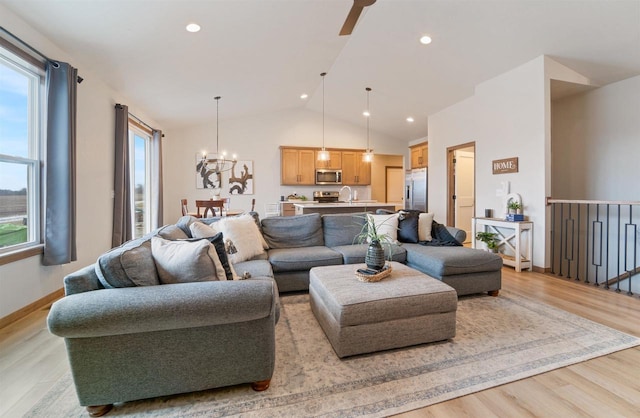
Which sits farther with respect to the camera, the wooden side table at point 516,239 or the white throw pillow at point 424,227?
the wooden side table at point 516,239

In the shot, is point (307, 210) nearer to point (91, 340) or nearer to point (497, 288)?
point (497, 288)

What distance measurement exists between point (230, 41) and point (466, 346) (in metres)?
3.98

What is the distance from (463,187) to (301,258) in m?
4.54

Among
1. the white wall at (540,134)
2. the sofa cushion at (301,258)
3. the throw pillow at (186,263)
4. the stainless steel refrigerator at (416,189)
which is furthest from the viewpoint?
the stainless steel refrigerator at (416,189)

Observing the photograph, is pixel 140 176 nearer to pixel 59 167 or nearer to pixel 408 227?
pixel 59 167

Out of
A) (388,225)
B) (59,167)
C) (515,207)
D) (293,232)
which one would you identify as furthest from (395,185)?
(59,167)

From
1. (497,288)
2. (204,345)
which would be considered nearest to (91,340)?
(204,345)

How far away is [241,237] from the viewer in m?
2.94

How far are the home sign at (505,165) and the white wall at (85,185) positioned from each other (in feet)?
18.6

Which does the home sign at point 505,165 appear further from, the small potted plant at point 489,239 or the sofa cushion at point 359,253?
the sofa cushion at point 359,253

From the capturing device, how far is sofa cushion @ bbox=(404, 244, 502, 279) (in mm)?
2873

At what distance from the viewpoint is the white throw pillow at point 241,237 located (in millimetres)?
2843

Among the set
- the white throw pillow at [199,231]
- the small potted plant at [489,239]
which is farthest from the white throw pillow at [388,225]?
the white throw pillow at [199,231]

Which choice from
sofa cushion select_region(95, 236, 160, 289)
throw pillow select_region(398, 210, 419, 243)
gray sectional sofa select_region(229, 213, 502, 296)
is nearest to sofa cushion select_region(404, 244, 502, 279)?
gray sectional sofa select_region(229, 213, 502, 296)
